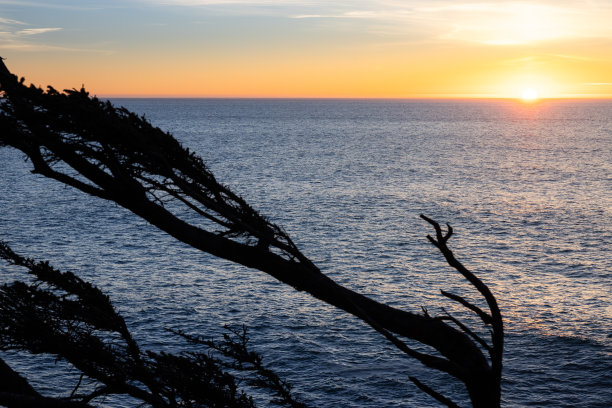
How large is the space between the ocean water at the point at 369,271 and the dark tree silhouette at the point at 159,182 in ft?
96.5

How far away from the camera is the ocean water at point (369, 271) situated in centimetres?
3706

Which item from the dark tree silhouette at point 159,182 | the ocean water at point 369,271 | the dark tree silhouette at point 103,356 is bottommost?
the ocean water at point 369,271

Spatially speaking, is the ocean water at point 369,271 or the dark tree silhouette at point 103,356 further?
the ocean water at point 369,271

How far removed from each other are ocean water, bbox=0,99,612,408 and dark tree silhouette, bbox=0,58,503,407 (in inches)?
1158

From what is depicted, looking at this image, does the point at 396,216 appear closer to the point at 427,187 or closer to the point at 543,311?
the point at 427,187

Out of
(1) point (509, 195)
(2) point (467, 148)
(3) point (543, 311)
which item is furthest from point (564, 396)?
(2) point (467, 148)

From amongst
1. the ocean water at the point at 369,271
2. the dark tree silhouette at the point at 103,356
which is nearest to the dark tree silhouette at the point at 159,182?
the dark tree silhouette at the point at 103,356

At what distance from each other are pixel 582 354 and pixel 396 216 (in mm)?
39773

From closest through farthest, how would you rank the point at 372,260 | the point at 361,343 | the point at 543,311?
the point at 361,343
the point at 543,311
the point at 372,260

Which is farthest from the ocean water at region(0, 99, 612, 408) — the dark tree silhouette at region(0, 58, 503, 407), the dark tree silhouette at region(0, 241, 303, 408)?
the dark tree silhouette at region(0, 58, 503, 407)

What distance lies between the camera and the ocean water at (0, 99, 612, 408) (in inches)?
1459

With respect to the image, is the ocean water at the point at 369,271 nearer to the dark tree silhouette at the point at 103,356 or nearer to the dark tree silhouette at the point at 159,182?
the dark tree silhouette at the point at 103,356

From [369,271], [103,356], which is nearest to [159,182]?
[103,356]

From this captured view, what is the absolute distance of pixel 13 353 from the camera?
39.5 m
